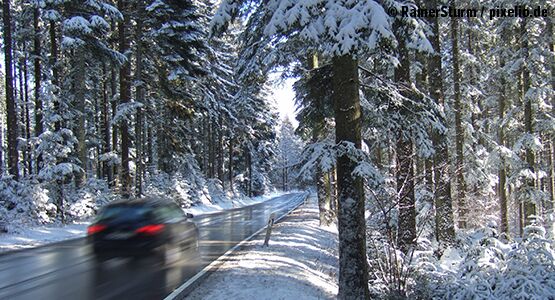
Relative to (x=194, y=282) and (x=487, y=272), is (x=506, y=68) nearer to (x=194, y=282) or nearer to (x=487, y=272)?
(x=487, y=272)

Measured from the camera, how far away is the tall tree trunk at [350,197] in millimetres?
7109

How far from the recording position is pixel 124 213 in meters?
10.4

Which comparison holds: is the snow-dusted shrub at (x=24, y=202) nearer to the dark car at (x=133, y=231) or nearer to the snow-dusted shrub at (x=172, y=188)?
the dark car at (x=133, y=231)

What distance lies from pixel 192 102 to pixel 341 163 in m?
18.1

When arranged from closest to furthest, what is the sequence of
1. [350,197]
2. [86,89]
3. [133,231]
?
[350,197], [133,231], [86,89]

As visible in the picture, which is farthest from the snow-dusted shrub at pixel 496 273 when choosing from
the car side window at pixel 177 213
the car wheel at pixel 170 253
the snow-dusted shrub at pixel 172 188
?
the snow-dusted shrub at pixel 172 188

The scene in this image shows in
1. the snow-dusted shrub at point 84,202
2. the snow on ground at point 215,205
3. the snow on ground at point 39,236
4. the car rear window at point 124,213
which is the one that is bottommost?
the snow on ground at point 215,205

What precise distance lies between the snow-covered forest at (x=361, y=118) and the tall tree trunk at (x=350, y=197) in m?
0.03

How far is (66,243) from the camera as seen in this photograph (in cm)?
1431

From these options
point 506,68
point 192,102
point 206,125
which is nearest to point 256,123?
point 206,125

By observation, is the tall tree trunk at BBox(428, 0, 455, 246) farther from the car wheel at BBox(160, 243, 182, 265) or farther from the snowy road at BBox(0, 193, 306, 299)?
the car wheel at BBox(160, 243, 182, 265)

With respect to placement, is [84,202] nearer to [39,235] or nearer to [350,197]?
[39,235]

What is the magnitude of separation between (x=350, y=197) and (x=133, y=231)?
598 centimetres

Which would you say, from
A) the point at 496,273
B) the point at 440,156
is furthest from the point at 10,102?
the point at 496,273
